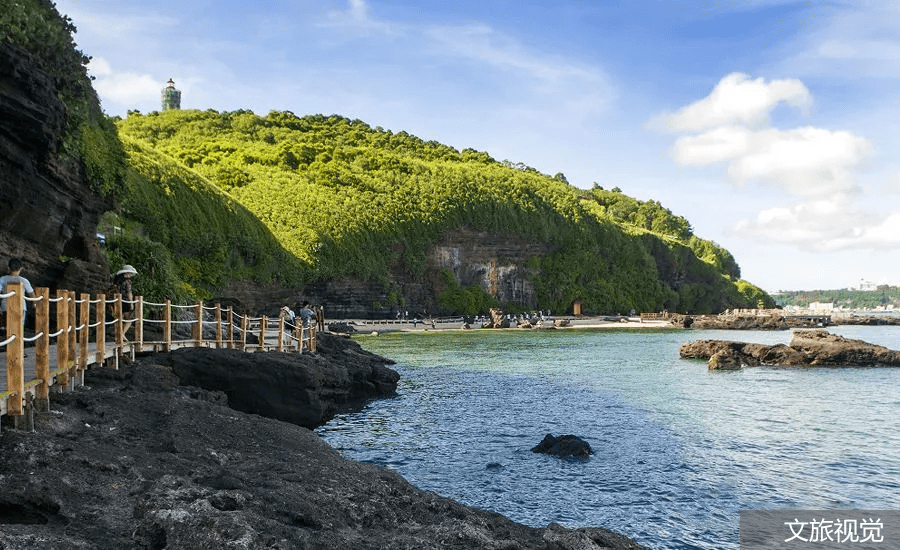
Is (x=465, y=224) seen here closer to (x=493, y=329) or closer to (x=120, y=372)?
(x=493, y=329)

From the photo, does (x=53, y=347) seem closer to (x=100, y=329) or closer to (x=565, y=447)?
(x=100, y=329)

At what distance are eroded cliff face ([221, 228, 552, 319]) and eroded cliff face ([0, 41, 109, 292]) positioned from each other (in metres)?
52.8

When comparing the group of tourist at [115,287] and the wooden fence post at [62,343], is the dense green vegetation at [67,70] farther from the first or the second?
the wooden fence post at [62,343]

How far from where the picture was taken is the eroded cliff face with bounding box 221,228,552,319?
8362cm

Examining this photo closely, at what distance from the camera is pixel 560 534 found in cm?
696

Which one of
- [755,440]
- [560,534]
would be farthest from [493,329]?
[560,534]

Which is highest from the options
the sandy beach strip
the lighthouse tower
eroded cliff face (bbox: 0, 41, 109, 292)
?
the lighthouse tower

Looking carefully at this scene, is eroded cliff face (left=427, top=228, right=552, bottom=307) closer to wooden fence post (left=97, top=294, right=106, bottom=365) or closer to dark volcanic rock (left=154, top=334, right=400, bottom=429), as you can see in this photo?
dark volcanic rock (left=154, top=334, right=400, bottom=429)

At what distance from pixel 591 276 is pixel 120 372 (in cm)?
11038

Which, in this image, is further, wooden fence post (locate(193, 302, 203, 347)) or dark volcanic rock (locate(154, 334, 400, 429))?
wooden fence post (locate(193, 302, 203, 347))

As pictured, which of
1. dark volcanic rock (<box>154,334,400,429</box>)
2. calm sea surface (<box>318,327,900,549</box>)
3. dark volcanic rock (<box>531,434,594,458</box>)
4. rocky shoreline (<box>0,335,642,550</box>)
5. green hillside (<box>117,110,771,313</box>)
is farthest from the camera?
green hillside (<box>117,110,771,313</box>)

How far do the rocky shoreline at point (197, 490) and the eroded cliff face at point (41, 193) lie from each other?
666cm

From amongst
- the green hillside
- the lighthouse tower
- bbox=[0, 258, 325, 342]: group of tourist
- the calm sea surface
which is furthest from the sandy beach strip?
the lighthouse tower

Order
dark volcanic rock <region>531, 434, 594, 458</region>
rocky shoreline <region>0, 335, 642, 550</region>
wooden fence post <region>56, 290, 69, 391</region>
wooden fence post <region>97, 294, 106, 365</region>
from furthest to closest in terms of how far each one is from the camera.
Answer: dark volcanic rock <region>531, 434, 594, 458</region>, wooden fence post <region>97, 294, 106, 365</region>, wooden fence post <region>56, 290, 69, 391</region>, rocky shoreline <region>0, 335, 642, 550</region>
